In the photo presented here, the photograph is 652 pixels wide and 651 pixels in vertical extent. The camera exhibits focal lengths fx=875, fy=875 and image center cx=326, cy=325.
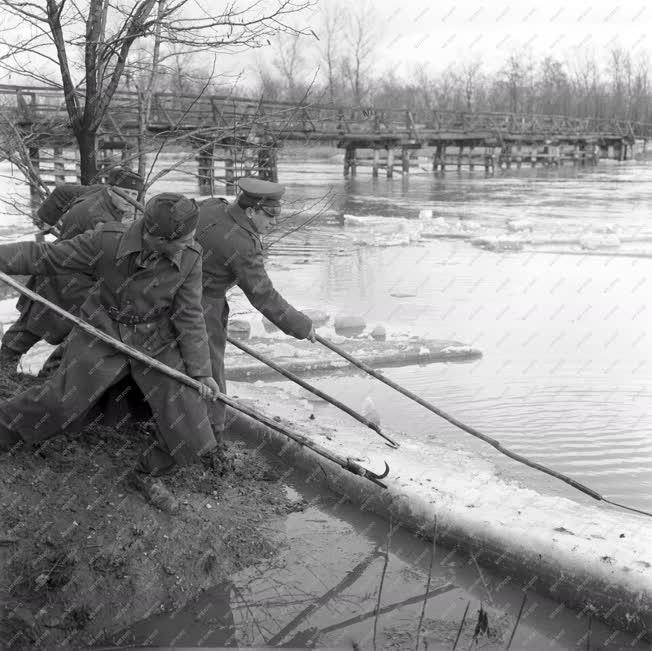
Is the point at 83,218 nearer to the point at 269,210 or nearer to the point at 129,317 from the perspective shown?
the point at 269,210

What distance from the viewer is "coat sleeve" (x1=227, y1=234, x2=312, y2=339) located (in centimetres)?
448

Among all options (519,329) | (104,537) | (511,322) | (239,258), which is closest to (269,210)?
(239,258)

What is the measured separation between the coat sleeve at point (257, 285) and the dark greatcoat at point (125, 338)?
57 cm

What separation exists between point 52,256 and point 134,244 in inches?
14.4

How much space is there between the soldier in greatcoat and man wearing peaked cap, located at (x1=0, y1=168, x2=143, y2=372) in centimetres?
106

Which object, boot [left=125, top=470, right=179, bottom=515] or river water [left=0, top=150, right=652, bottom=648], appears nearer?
boot [left=125, top=470, right=179, bottom=515]

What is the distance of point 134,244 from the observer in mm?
3764

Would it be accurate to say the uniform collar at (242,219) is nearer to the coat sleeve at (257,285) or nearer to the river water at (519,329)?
the coat sleeve at (257,285)

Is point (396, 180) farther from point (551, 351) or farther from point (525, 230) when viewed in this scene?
point (551, 351)

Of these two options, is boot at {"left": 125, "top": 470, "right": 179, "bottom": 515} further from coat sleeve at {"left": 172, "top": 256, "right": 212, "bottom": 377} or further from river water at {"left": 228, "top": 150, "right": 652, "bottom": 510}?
river water at {"left": 228, "top": 150, "right": 652, "bottom": 510}

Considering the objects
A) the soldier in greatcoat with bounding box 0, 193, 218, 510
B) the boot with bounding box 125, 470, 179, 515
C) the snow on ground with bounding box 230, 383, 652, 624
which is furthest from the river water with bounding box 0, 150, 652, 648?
the soldier in greatcoat with bounding box 0, 193, 218, 510

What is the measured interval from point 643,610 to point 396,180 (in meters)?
34.4

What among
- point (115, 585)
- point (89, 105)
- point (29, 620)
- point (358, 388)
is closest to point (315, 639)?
point (115, 585)

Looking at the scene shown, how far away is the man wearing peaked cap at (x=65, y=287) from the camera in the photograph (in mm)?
4965
